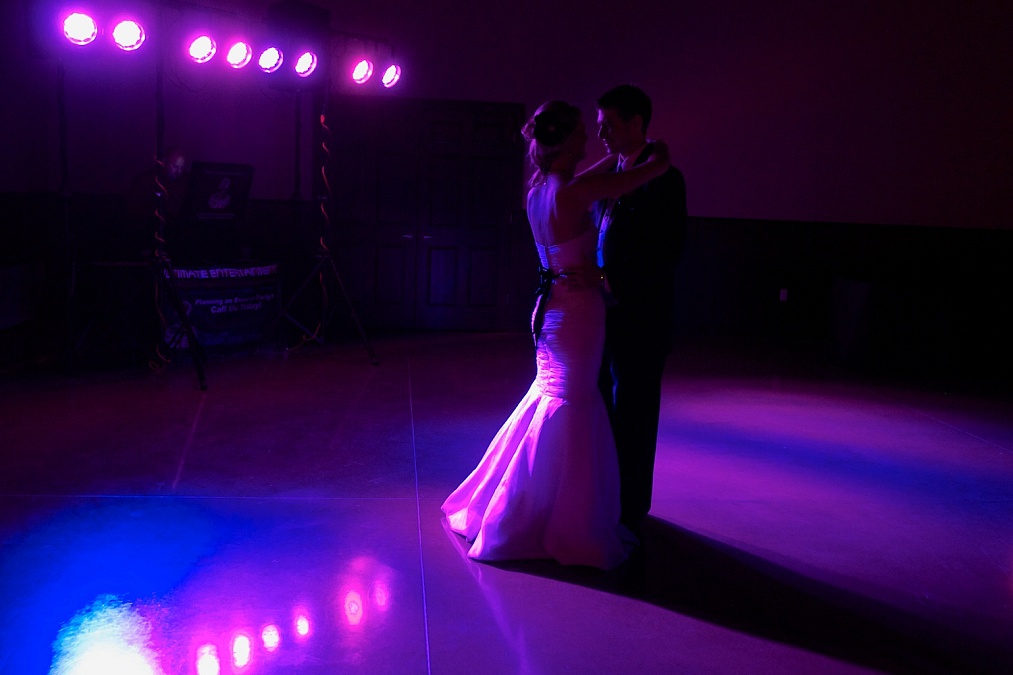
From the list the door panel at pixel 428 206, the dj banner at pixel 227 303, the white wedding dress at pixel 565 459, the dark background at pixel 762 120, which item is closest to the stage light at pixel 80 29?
the dj banner at pixel 227 303

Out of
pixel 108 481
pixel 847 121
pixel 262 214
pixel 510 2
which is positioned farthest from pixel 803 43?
pixel 108 481

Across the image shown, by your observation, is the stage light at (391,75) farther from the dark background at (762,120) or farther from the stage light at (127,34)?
the stage light at (127,34)

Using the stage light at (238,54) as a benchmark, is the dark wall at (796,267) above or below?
below

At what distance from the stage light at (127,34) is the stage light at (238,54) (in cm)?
96

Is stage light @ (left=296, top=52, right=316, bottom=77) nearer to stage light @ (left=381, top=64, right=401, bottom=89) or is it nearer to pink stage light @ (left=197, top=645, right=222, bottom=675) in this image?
stage light @ (left=381, top=64, right=401, bottom=89)

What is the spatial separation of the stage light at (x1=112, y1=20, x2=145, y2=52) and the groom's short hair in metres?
4.21

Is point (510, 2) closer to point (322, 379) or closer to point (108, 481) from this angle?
point (322, 379)

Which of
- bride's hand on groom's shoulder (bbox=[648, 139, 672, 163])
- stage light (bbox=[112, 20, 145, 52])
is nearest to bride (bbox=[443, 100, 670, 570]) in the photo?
bride's hand on groom's shoulder (bbox=[648, 139, 672, 163])

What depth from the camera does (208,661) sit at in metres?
2.35

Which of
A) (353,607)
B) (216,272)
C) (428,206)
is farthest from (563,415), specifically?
(428,206)

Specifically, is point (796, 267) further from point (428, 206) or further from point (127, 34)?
point (127, 34)

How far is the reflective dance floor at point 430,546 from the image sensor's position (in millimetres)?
2500

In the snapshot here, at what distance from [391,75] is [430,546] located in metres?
5.57

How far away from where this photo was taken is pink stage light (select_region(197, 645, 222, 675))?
2.30 m
